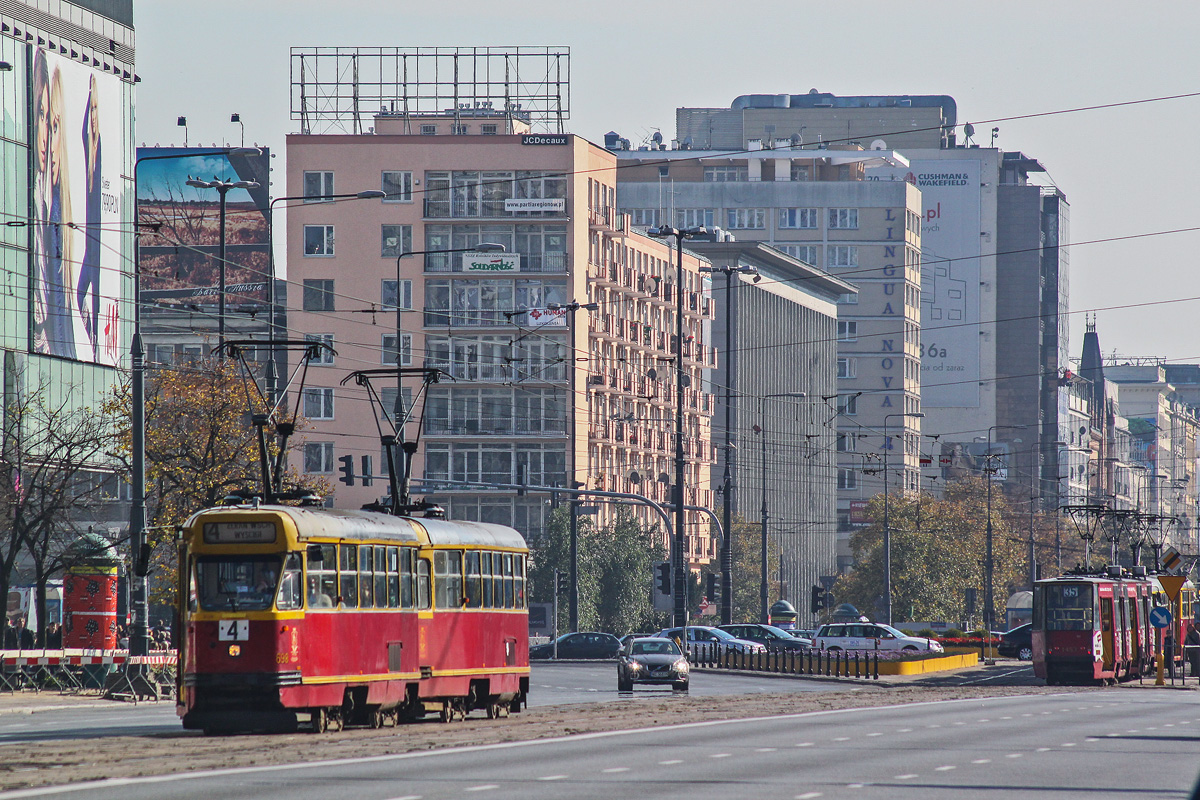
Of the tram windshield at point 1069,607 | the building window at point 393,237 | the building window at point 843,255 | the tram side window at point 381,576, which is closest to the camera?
the tram side window at point 381,576

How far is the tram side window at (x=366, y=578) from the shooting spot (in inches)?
1028

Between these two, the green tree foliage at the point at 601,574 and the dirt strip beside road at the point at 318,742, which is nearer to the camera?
the dirt strip beside road at the point at 318,742

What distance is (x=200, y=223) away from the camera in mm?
105312

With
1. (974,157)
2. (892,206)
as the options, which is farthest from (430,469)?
(974,157)

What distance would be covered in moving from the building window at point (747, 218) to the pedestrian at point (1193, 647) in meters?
94.7

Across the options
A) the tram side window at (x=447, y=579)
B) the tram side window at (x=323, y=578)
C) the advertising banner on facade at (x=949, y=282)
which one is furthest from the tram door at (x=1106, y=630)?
the advertising banner on facade at (x=949, y=282)

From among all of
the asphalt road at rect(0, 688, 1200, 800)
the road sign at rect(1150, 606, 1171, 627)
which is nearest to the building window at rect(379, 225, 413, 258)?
the road sign at rect(1150, 606, 1171, 627)

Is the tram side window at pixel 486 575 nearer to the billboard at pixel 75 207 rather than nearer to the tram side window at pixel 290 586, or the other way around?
the tram side window at pixel 290 586

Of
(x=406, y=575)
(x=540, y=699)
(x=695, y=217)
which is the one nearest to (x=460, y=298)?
(x=695, y=217)

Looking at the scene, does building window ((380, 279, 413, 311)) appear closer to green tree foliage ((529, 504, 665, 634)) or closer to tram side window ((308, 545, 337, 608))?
green tree foliage ((529, 504, 665, 634))

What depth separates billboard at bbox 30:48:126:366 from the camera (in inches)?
3339

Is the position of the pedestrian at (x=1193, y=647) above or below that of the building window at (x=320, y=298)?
below

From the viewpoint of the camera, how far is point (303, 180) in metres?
98.7

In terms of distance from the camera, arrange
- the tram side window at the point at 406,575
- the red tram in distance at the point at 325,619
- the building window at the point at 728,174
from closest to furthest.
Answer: the red tram in distance at the point at 325,619, the tram side window at the point at 406,575, the building window at the point at 728,174
